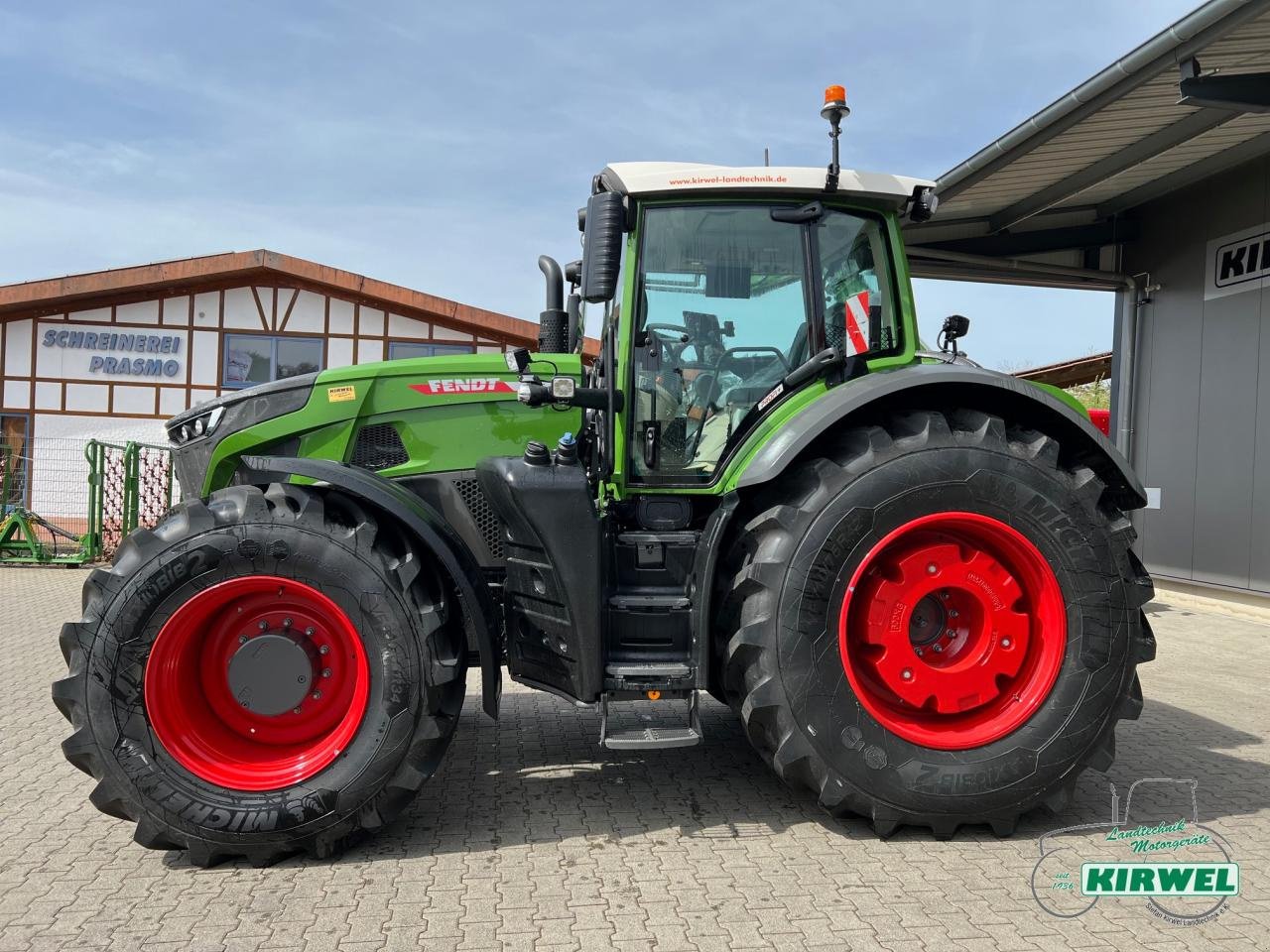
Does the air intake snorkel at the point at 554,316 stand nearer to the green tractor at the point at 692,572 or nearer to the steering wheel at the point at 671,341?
the green tractor at the point at 692,572

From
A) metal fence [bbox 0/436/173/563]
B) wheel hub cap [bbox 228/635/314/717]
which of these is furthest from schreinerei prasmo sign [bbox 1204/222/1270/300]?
metal fence [bbox 0/436/173/563]

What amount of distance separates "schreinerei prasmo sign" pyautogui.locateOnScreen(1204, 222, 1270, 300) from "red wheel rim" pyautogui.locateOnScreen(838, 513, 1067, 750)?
7192mm

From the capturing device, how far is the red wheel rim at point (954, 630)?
11.1 feet

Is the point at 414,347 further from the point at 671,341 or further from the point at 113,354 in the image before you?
the point at 671,341

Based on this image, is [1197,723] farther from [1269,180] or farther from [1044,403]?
[1269,180]

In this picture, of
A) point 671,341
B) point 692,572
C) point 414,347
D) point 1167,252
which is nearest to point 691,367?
point 671,341

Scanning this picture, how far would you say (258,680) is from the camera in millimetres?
3215

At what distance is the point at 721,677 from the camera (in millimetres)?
3531

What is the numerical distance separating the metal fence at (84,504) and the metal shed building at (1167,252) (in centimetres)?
1008

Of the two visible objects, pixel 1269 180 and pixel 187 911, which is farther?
pixel 1269 180

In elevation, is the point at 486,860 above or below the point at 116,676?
below

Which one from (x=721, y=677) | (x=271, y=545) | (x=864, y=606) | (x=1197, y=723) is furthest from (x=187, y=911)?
(x=1197, y=723)

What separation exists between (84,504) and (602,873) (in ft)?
41.1

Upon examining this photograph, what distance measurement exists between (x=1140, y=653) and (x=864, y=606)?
1.03 meters
